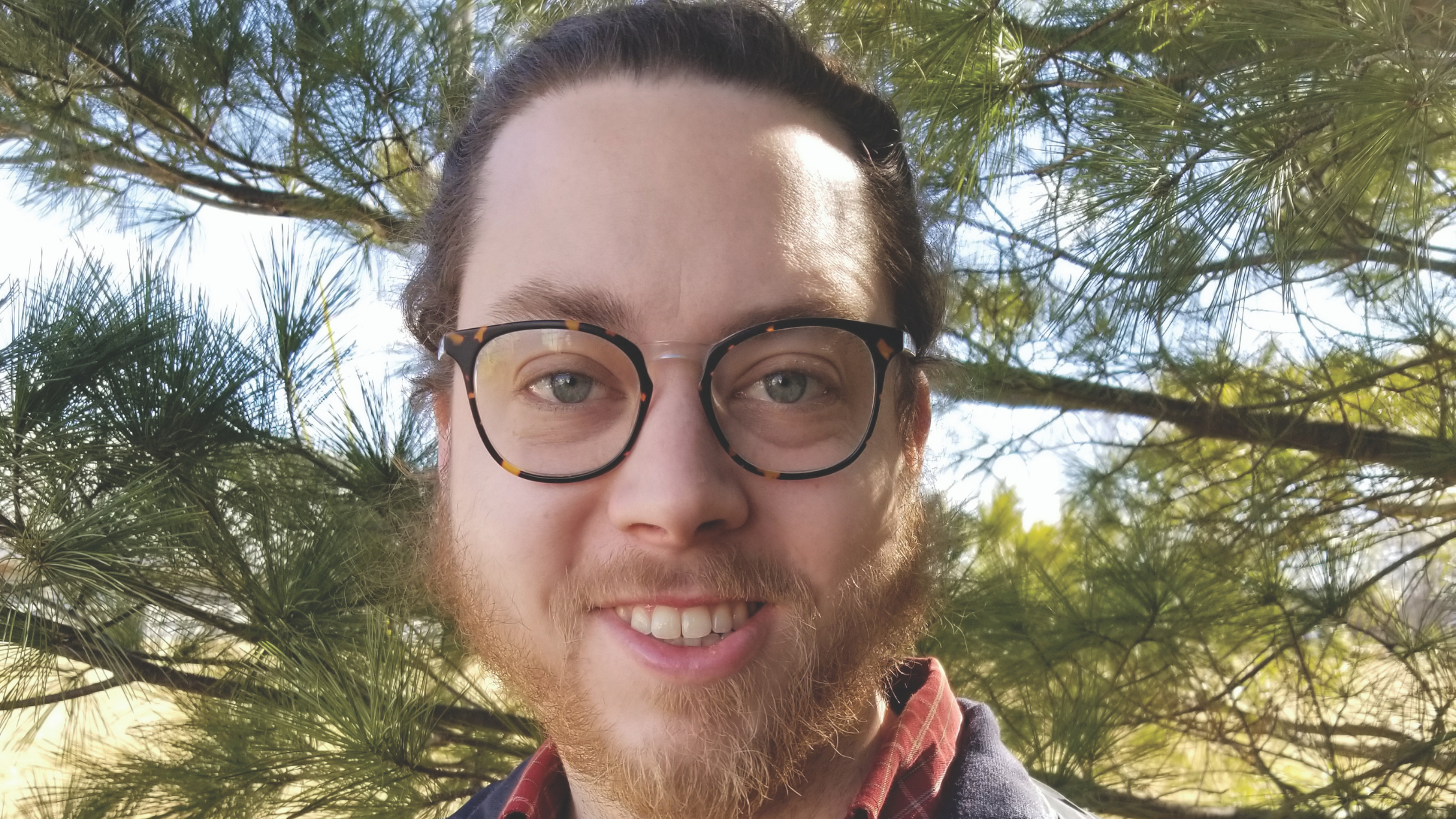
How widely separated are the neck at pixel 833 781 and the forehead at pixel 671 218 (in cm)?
38

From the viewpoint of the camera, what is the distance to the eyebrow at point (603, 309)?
79cm

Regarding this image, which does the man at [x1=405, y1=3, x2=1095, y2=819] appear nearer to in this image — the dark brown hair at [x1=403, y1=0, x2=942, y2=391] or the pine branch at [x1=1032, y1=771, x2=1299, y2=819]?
the dark brown hair at [x1=403, y1=0, x2=942, y2=391]

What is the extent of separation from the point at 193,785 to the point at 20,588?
18.2 inches

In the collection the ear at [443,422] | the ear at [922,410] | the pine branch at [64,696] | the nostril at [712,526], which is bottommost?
the pine branch at [64,696]

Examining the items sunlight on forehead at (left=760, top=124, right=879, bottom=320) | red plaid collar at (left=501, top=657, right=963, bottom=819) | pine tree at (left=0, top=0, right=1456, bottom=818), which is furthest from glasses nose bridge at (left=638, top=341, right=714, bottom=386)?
pine tree at (left=0, top=0, right=1456, bottom=818)

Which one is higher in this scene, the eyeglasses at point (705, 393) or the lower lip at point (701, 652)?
the eyeglasses at point (705, 393)

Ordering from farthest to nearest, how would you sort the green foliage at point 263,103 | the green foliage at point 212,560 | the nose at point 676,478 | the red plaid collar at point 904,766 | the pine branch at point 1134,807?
the pine branch at point 1134,807, the green foliage at point 263,103, the green foliage at point 212,560, the red plaid collar at point 904,766, the nose at point 676,478

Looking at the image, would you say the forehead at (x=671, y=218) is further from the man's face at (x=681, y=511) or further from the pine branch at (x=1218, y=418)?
the pine branch at (x=1218, y=418)

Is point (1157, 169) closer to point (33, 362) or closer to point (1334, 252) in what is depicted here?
point (1334, 252)

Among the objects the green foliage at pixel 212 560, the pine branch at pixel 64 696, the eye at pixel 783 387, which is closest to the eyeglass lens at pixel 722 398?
the eye at pixel 783 387

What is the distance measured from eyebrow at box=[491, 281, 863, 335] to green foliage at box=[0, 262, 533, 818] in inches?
23.0

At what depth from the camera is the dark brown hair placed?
943mm

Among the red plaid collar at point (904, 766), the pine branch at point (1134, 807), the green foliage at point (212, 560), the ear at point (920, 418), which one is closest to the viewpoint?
the red plaid collar at point (904, 766)

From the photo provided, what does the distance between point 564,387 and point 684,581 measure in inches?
7.3
